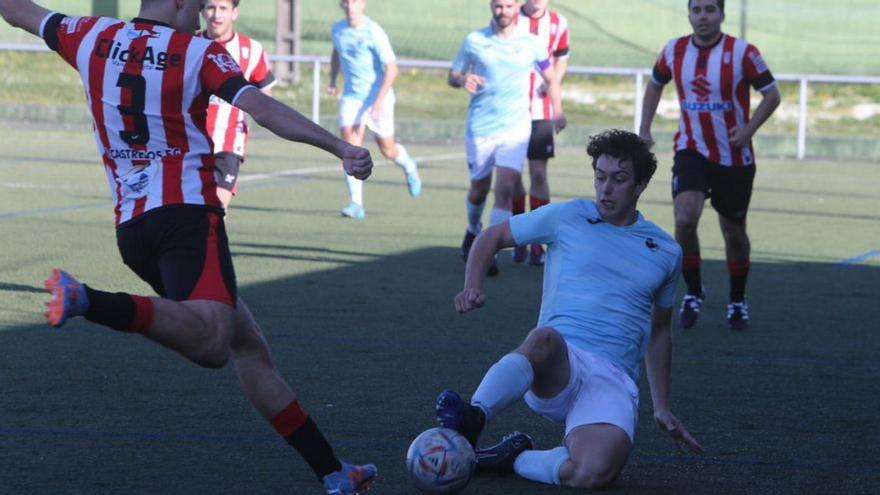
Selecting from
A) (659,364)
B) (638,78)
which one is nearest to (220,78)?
(659,364)

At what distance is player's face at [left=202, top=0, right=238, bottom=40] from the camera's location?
31.3 feet

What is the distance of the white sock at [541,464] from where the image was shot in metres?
→ 5.17

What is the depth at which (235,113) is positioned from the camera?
9.64 metres

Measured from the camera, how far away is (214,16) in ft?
31.4

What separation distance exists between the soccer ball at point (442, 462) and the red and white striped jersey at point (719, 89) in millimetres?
4372

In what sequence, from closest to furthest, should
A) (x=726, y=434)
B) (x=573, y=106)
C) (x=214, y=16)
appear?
(x=726, y=434) < (x=214, y=16) < (x=573, y=106)

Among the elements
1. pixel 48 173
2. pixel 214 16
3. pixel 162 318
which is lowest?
pixel 48 173

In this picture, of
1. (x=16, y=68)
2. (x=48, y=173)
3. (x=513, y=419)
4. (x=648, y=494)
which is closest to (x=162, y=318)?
(x=648, y=494)

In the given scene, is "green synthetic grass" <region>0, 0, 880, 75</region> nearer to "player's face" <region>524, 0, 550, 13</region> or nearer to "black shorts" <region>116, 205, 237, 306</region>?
"player's face" <region>524, 0, 550, 13</region>

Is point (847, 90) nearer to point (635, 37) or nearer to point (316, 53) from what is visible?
point (635, 37)

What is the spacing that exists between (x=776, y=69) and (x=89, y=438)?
20726mm

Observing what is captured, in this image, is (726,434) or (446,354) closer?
(726,434)

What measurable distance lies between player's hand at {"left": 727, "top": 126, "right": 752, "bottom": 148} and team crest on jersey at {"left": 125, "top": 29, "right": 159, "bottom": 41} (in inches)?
184

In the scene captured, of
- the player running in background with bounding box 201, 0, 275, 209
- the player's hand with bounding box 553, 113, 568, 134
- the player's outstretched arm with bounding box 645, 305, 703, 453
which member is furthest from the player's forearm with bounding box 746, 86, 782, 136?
the player's outstretched arm with bounding box 645, 305, 703, 453
